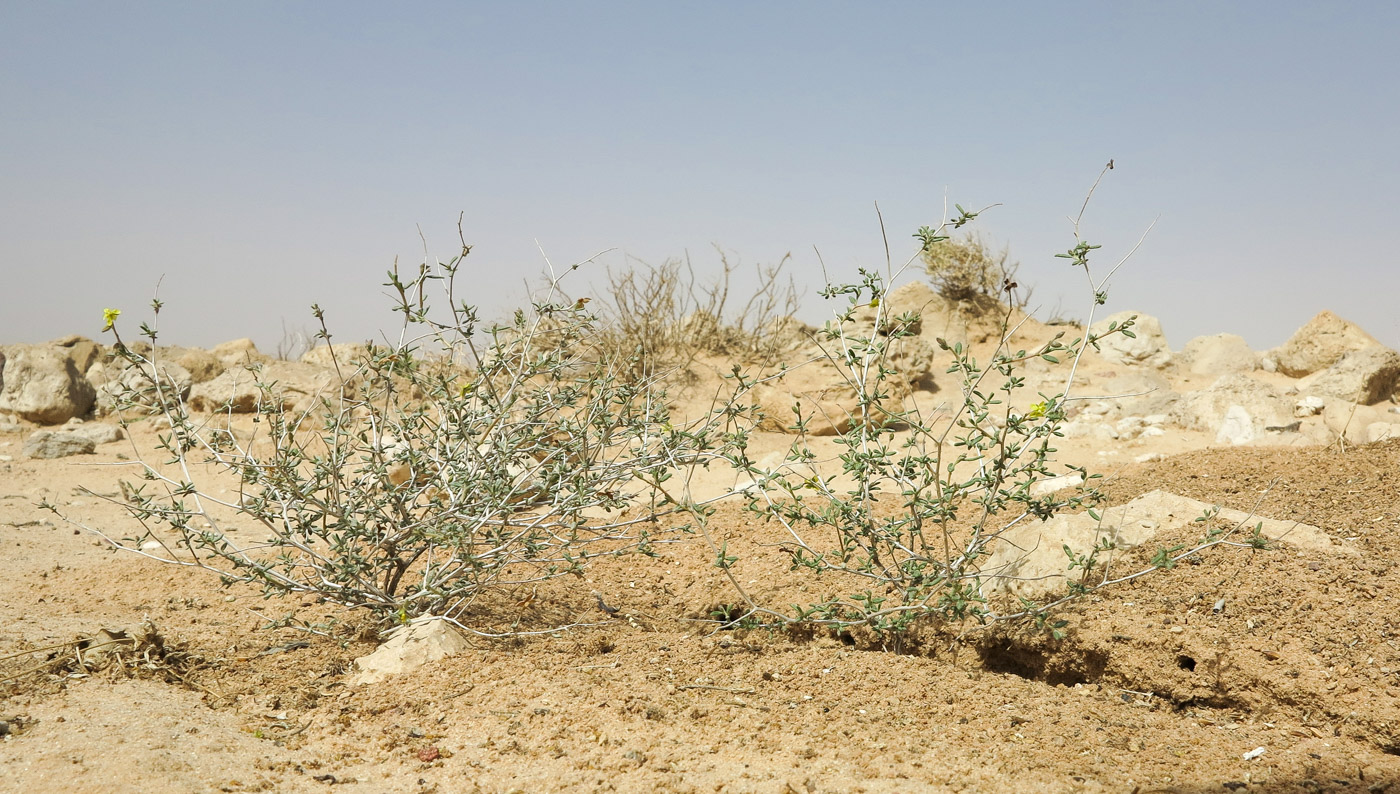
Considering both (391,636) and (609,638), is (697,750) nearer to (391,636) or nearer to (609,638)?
(609,638)

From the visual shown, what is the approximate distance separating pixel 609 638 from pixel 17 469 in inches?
276

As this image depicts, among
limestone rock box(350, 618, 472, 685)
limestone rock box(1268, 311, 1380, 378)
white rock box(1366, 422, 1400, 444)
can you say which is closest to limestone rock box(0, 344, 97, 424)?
limestone rock box(350, 618, 472, 685)

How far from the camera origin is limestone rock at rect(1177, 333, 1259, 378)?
40.8 ft

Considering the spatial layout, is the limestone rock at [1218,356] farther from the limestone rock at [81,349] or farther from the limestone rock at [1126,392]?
the limestone rock at [81,349]

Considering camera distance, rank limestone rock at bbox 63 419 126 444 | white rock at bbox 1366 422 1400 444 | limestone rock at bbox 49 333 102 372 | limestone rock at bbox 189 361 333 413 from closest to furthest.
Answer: white rock at bbox 1366 422 1400 444 < limestone rock at bbox 63 419 126 444 < limestone rock at bbox 189 361 333 413 < limestone rock at bbox 49 333 102 372

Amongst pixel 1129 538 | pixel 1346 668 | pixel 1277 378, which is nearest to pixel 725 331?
pixel 1277 378

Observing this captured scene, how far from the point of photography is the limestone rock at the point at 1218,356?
1242 centimetres

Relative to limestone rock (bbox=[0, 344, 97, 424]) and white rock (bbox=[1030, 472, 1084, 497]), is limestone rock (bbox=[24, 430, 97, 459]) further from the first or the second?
white rock (bbox=[1030, 472, 1084, 497])

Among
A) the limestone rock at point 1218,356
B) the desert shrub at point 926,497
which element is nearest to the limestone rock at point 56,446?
the desert shrub at point 926,497

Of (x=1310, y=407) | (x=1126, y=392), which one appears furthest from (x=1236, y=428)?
(x=1310, y=407)

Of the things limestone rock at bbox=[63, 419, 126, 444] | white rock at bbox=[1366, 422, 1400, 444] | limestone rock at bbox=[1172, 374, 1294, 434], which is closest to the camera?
white rock at bbox=[1366, 422, 1400, 444]

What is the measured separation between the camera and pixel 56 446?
837 centimetres

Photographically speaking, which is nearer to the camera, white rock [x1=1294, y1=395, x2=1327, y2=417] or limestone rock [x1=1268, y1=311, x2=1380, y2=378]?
white rock [x1=1294, y1=395, x2=1327, y2=417]

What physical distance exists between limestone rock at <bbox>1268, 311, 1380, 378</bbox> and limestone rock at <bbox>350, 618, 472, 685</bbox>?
11.6m
